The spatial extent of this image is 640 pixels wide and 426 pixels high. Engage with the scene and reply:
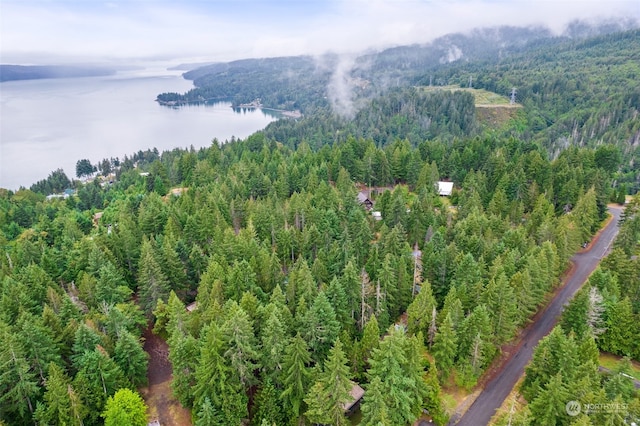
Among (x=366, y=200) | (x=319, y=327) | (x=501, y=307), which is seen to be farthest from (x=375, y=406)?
(x=366, y=200)

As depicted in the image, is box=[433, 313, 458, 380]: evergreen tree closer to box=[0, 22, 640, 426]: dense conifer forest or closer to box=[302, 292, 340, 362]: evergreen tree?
box=[0, 22, 640, 426]: dense conifer forest

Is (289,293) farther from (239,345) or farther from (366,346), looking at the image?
(239,345)

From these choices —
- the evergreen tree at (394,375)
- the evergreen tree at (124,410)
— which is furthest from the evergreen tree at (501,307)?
the evergreen tree at (124,410)

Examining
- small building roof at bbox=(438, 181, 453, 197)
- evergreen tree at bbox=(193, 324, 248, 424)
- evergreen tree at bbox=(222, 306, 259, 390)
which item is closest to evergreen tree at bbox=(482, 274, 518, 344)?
evergreen tree at bbox=(222, 306, 259, 390)

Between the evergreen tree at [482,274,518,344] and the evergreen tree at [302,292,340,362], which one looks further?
the evergreen tree at [482,274,518,344]

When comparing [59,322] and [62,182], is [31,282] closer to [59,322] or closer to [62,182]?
[59,322]

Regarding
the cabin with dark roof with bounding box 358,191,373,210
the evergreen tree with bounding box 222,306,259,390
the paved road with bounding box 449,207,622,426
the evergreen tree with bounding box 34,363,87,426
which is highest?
the evergreen tree with bounding box 222,306,259,390

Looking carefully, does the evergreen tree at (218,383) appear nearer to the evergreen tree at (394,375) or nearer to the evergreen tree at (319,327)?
the evergreen tree at (319,327)
